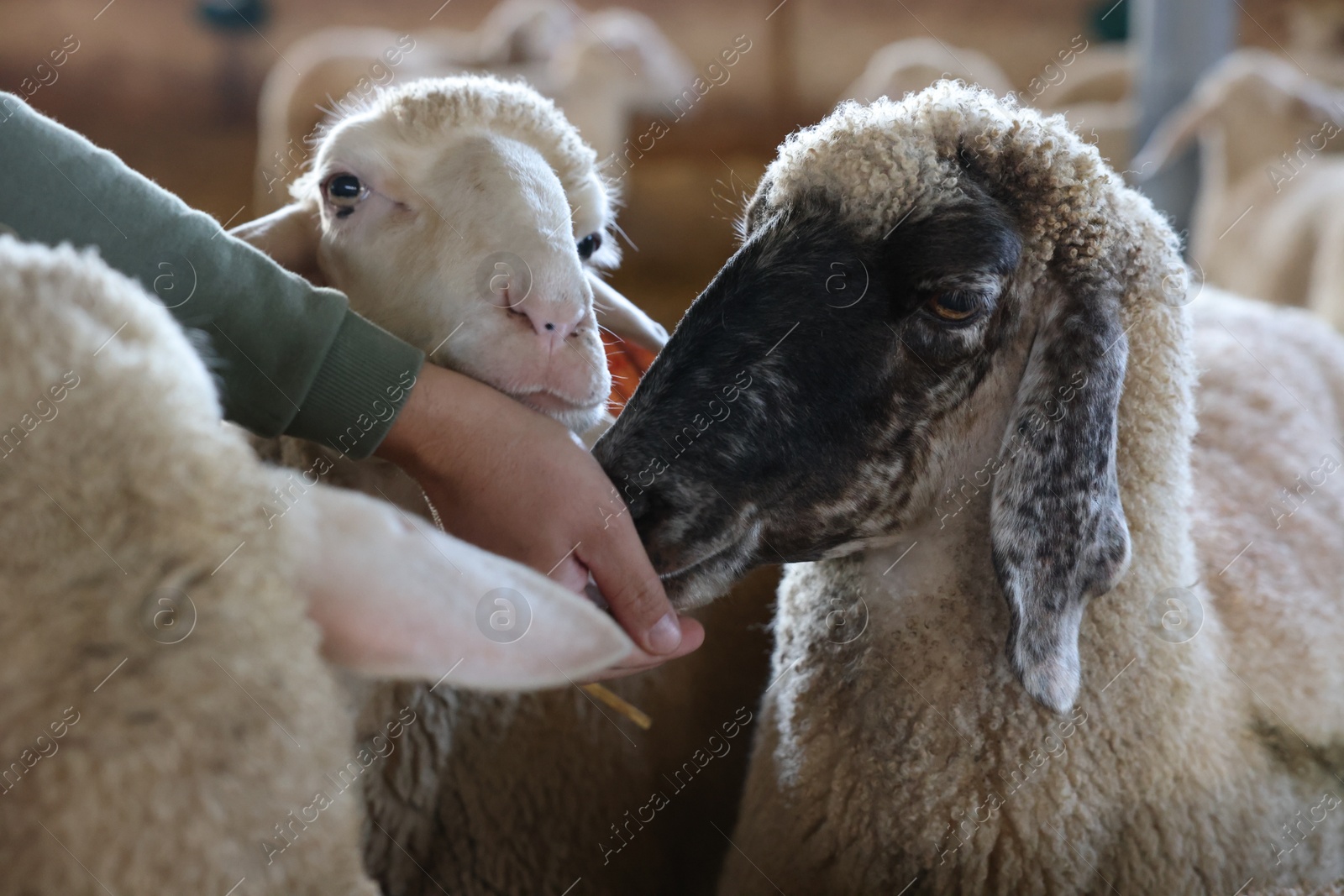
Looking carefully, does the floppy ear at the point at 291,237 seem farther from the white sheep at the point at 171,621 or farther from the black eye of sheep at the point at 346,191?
the white sheep at the point at 171,621

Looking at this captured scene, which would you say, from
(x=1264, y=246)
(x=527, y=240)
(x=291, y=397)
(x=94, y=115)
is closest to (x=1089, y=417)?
(x=527, y=240)

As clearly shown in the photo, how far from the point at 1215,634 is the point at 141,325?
1.41 m

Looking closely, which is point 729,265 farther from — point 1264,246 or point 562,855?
point 1264,246

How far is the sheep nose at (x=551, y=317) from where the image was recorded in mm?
1278

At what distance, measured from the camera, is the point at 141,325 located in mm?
804

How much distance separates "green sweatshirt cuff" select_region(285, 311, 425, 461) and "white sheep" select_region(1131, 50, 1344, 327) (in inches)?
168

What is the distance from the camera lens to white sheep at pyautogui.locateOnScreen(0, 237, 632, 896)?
714mm

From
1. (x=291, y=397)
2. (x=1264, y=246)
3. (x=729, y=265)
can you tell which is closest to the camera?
(x=291, y=397)

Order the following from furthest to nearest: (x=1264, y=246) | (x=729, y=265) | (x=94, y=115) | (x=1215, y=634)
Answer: (x=94, y=115), (x=1264, y=246), (x=1215, y=634), (x=729, y=265)

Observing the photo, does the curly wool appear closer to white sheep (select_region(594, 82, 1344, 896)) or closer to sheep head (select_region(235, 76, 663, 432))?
white sheep (select_region(594, 82, 1344, 896))

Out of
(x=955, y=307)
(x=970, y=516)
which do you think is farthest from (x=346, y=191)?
(x=970, y=516)

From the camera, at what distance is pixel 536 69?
691 cm

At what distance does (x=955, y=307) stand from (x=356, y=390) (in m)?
0.69

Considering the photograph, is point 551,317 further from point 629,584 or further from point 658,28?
point 658,28
